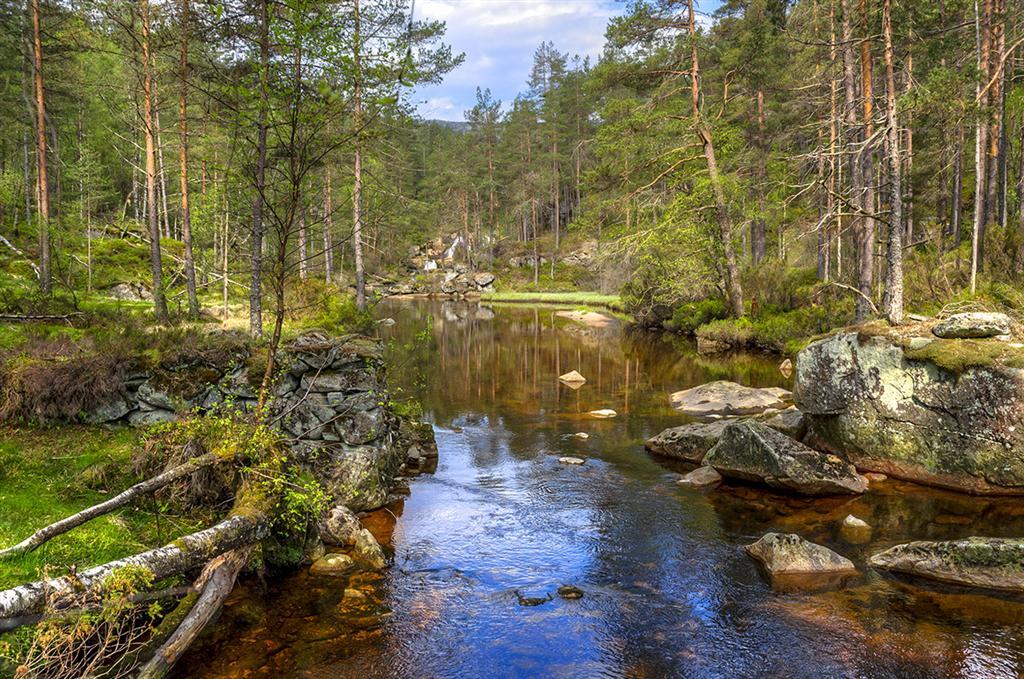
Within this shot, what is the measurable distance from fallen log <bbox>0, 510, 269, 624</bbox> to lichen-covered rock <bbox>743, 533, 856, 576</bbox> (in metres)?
7.16

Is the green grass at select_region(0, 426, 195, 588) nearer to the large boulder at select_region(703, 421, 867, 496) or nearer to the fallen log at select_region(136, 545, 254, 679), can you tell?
the fallen log at select_region(136, 545, 254, 679)

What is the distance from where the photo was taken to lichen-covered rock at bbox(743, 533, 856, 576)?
27.9ft

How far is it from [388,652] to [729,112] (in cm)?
3220

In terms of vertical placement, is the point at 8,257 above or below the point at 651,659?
above

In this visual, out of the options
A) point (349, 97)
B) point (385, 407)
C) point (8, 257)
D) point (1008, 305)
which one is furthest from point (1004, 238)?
point (8, 257)

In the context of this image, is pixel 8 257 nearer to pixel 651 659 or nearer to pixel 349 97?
pixel 349 97

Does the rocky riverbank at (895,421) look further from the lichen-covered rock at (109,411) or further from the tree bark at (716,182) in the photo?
the tree bark at (716,182)

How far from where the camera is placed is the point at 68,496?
754cm

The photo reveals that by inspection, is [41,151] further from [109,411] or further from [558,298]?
[558,298]

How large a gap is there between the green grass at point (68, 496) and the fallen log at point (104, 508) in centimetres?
28

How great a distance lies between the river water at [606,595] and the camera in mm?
6680

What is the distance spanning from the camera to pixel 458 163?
76.2m

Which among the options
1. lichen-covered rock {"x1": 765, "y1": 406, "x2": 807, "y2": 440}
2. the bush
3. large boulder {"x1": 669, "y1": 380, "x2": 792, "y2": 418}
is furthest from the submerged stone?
the bush

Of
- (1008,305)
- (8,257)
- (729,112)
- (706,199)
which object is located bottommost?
(1008,305)
